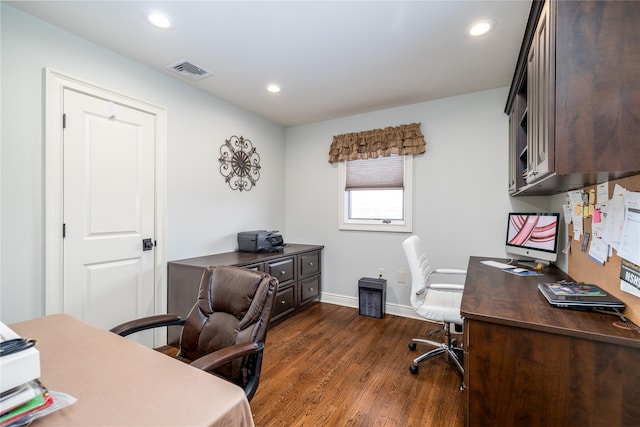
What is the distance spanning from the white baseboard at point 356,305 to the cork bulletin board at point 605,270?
169 centimetres

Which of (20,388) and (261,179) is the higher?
(261,179)

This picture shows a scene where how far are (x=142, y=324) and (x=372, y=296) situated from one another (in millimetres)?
2509

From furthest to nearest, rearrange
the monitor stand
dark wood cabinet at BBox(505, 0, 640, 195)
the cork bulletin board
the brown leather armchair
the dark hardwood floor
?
the monitor stand
the dark hardwood floor
the brown leather armchair
the cork bulletin board
dark wood cabinet at BBox(505, 0, 640, 195)

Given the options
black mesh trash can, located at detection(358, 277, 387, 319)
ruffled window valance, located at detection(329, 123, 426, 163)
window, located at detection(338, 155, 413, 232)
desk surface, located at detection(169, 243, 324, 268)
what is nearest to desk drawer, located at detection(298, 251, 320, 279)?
desk surface, located at detection(169, 243, 324, 268)

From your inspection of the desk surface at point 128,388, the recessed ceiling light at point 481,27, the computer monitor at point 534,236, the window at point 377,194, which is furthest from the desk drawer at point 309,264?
the recessed ceiling light at point 481,27

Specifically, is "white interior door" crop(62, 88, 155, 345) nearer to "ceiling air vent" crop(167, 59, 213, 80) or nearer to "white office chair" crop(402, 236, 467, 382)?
"ceiling air vent" crop(167, 59, 213, 80)

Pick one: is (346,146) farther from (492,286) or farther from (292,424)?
(292,424)

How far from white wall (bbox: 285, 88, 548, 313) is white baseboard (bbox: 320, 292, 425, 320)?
1cm

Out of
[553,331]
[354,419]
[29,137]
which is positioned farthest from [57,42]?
[553,331]

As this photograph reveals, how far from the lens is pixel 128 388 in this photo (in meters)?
0.86

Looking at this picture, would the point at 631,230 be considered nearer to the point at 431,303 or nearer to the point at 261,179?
the point at 431,303

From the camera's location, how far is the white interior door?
6.80 ft

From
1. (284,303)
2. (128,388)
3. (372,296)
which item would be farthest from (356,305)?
(128,388)

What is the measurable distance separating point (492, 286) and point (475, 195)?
150cm
